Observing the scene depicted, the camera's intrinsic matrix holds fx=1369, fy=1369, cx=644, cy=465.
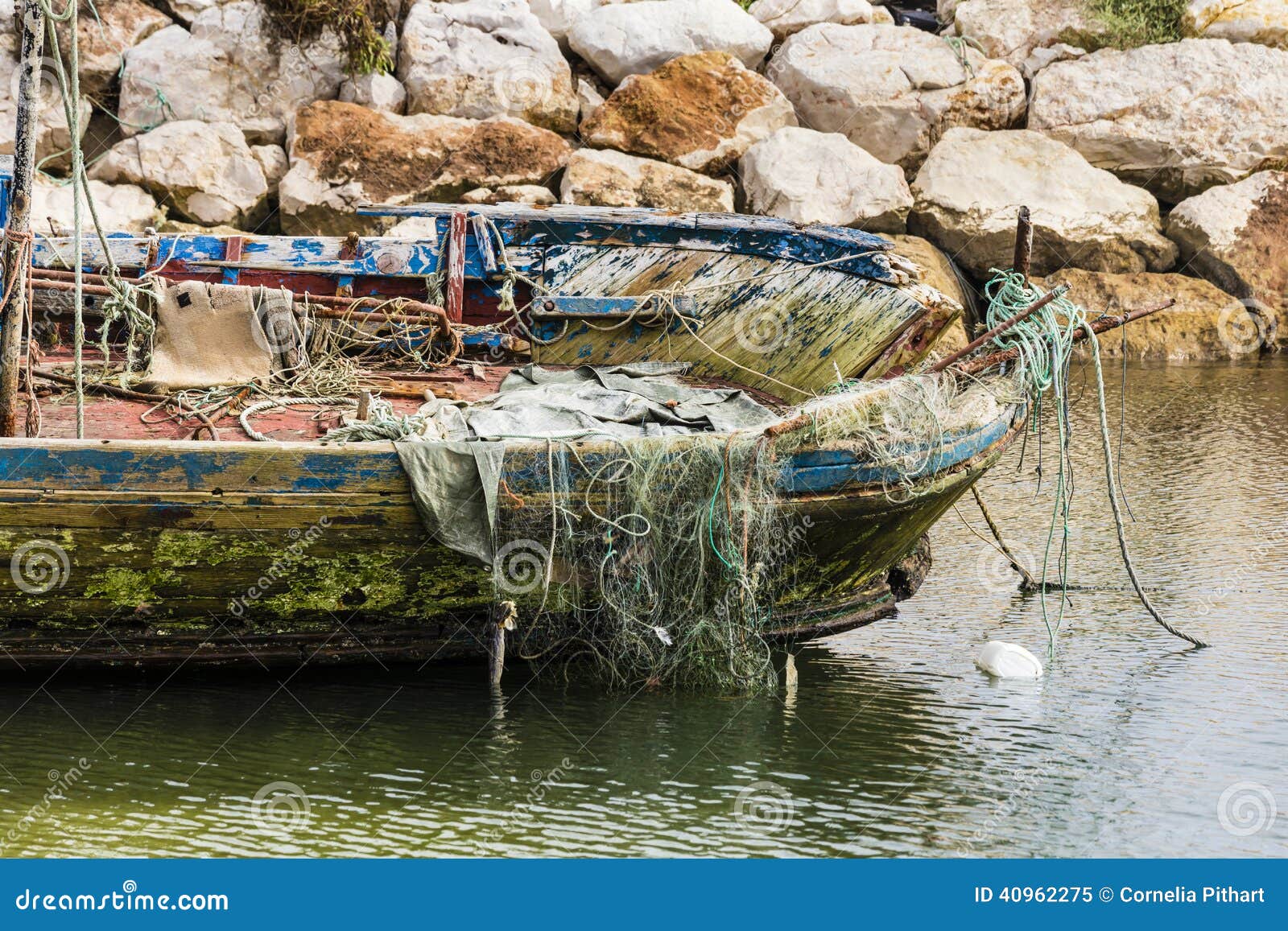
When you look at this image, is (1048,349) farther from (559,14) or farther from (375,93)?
(559,14)

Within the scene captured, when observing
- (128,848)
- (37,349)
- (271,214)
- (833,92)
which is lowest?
(128,848)

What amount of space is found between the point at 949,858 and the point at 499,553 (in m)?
2.01

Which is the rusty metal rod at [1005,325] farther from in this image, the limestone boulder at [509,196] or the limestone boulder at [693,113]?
the limestone boulder at [693,113]

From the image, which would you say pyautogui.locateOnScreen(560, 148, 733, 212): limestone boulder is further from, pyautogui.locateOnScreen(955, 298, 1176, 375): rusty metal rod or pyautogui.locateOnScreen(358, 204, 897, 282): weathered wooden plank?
pyautogui.locateOnScreen(955, 298, 1176, 375): rusty metal rod

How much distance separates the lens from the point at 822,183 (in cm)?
1352

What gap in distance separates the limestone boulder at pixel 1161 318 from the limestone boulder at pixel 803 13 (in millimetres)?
3908

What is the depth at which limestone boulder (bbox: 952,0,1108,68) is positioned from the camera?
602 inches

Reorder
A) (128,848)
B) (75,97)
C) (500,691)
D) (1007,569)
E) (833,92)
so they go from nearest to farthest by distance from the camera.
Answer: (128,848) < (75,97) < (500,691) < (1007,569) < (833,92)

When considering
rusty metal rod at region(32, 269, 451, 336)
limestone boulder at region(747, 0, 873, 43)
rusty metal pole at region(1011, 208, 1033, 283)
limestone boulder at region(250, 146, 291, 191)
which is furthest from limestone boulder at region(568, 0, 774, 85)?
rusty metal pole at region(1011, 208, 1033, 283)

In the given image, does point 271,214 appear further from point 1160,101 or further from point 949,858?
point 949,858

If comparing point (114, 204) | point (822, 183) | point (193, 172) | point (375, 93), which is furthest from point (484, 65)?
point (114, 204)

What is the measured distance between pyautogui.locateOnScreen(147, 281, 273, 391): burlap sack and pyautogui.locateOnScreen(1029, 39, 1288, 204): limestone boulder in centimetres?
1060

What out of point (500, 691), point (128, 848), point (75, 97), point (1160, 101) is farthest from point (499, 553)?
point (1160, 101)

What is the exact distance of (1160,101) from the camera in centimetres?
1469
